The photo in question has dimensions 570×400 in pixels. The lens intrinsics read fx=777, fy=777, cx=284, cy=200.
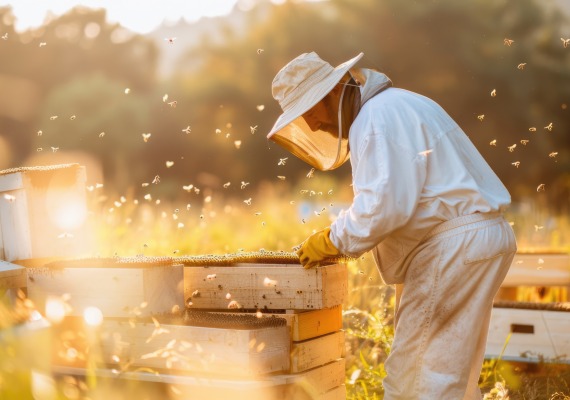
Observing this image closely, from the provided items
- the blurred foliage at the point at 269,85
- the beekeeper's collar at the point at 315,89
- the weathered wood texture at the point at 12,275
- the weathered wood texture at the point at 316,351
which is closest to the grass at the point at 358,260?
the weathered wood texture at the point at 316,351

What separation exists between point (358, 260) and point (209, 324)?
3455 mm

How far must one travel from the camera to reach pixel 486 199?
3557 mm

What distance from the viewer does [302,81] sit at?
12.2 ft

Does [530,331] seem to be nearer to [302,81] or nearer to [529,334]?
[529,334]

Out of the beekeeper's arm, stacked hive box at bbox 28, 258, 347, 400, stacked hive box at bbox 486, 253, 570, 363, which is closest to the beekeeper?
the beekeeper's arm

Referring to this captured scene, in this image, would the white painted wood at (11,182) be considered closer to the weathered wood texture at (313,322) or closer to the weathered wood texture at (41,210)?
the weathered wood texture at (41,210)

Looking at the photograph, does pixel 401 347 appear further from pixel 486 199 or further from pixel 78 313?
pixel 78 313

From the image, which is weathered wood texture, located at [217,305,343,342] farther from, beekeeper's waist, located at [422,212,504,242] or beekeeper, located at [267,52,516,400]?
beekeeper's waist, located at [422,212,504,242]

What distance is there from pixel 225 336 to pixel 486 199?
1.34 m

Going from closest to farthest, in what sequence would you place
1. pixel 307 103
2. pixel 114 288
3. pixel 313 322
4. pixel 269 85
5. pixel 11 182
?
pixel 307 103 → pixel 114 288 → pixel 313 322 → pixel 11 182 → pixel 269 85

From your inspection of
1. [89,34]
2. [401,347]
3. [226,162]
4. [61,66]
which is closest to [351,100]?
[401,347]

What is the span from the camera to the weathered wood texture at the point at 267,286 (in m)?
3.81

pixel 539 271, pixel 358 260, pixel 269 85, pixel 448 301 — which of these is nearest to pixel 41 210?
pixel 448 301

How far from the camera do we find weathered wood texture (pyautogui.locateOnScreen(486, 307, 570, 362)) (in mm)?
5352
